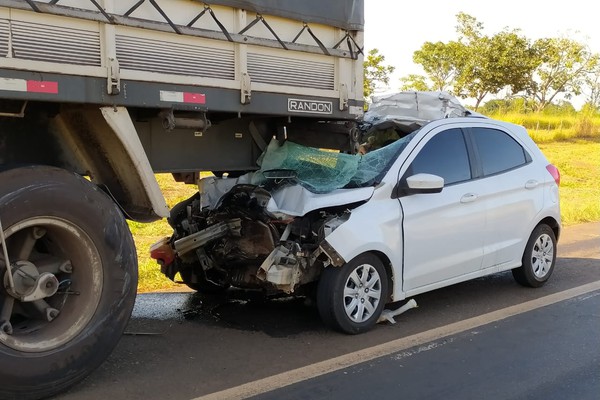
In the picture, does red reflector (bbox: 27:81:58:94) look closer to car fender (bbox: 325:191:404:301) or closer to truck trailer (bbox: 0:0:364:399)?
truck trailer (bbox: 0:0:364:399)

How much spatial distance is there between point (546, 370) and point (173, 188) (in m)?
9.62

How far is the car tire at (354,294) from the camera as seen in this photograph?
520 cm

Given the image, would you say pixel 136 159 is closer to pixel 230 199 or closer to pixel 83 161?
pixel 83 161

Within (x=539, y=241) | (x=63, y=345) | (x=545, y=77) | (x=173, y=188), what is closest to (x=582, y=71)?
(x=545, y=77)

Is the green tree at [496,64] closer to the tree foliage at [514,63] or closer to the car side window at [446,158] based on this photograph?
the tree foliage at [514,63]

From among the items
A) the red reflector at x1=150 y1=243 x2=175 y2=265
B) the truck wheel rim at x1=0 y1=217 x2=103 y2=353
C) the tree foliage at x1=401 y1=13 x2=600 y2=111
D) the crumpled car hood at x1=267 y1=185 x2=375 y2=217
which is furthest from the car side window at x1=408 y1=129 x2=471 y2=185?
the tree foliage at x1=401 y1=13 x2=600 y2=111

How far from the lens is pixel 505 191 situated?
21.3 feet

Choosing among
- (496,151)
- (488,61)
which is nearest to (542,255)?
(496,151)

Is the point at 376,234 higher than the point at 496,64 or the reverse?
the reverse

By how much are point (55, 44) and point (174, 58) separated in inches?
33.7

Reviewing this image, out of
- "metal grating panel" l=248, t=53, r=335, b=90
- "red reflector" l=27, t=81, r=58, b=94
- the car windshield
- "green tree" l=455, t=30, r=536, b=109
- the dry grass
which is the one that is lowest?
the dry grass

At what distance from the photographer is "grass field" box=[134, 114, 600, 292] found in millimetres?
7947

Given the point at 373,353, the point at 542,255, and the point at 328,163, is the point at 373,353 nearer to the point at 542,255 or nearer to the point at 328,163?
the point at 328,163

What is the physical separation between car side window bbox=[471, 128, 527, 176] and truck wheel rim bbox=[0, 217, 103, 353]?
12.9ft
